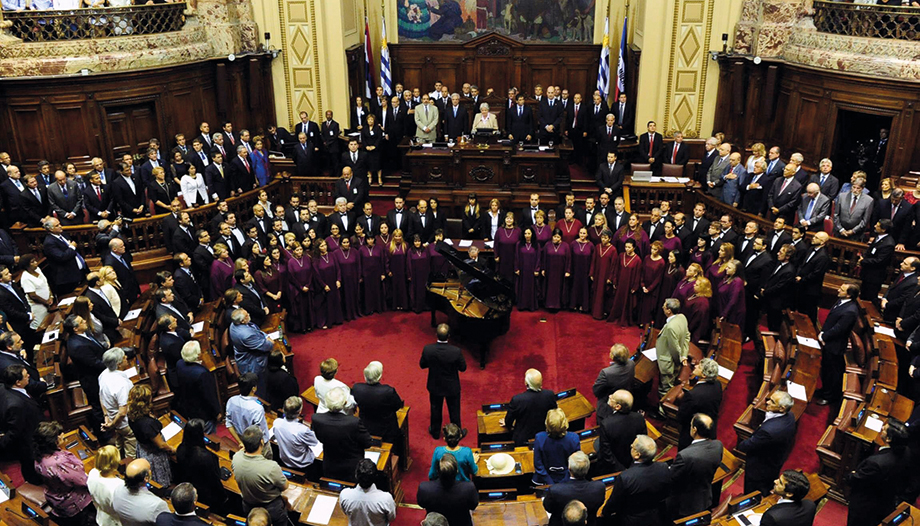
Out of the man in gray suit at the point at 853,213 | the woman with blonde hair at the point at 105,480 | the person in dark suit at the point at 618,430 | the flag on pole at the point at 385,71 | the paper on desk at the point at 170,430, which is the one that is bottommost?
the paper on desk at the point at 170,430

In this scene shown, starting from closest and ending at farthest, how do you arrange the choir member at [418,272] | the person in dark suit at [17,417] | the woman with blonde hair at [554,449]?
the woman with blonde hair at [554,449] → the person in dark suit at [17,417] → the choir member at [418,272]

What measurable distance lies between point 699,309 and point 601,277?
7.05 feet

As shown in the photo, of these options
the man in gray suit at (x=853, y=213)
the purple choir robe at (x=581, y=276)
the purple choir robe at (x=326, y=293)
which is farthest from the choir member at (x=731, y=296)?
the purple choir robe at (x=326, y=293)

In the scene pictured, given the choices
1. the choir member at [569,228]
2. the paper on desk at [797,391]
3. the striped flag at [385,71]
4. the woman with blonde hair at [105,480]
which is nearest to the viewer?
the woman with blonde hair at [105,480]

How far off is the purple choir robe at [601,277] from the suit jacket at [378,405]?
4.92m

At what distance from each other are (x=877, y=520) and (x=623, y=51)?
40.5ft

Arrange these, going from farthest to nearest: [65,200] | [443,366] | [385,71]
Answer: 1. [385,71]
2. [65,200]
3. [443,366]

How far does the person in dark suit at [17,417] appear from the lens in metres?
6.62

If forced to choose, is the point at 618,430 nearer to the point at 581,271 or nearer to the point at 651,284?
the point at 651,284

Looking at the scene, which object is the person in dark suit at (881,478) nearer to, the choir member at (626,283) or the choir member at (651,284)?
the choir member at (651,284)

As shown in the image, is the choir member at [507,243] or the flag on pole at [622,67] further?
the flag on pole at [622,67]

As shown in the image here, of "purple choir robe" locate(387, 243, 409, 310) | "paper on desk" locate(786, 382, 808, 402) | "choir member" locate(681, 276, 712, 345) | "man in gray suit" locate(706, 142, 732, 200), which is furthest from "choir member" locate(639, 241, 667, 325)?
"purple choir robe" locate(387, 243, 409, 310)

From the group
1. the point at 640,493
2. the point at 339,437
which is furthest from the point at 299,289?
the point at 640,493

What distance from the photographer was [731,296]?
9.79m
